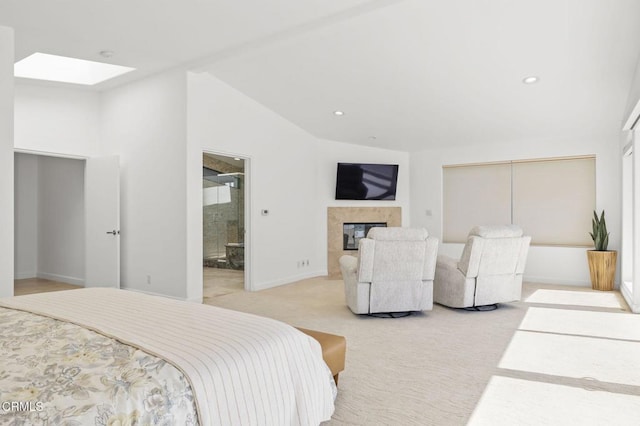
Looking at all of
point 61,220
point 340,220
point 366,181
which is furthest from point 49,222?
point 366,181

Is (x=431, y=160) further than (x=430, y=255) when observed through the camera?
Yes

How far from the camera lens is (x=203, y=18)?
3.95m

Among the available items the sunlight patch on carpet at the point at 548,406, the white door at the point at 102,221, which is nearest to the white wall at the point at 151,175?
the white door at the point at 102,221

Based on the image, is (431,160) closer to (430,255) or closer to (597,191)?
(597,191)

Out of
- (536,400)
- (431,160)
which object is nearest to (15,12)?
(536,400)

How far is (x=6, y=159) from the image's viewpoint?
3.90m

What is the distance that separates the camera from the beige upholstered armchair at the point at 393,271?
4.29m

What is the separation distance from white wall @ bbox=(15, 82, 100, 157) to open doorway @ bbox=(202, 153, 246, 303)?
2.44 metres

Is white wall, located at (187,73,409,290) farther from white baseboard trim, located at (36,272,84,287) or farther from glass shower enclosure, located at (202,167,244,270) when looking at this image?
white baseboard trim, located at (36,272,84,287)

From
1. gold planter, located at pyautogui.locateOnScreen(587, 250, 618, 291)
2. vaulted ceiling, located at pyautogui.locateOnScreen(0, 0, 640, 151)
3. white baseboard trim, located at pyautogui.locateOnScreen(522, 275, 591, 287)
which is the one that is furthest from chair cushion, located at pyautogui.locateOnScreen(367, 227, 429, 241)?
white baseboard trim, located at pyautogui.locateOnScreen(522, 275, 591, 287)

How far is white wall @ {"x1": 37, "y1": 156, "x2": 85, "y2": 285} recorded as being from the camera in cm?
679

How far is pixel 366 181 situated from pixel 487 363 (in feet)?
16.4

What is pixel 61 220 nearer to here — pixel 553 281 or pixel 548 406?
pixel 548 406

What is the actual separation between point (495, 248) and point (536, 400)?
95.6 inches
